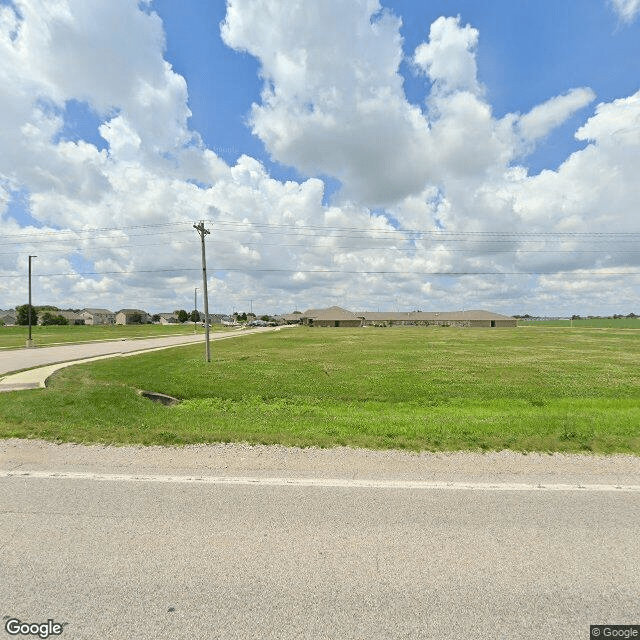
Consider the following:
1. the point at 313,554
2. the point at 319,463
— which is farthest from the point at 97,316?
the point at 313,554

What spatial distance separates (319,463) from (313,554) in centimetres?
228

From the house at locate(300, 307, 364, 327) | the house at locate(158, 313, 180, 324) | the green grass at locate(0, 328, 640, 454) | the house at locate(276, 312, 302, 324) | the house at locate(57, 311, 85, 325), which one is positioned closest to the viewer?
the green grass at locate(0, 328, 640, 454)

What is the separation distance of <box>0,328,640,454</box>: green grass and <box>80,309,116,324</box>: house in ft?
530

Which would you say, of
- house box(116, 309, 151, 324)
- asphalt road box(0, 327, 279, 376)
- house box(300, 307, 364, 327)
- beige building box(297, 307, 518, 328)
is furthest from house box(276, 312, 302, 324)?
asphalt road box(0, 327, 279, 376)

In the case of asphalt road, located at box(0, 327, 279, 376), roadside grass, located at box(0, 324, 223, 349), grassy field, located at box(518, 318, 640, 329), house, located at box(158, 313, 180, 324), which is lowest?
grassy field, located at box(518, 318, 640, 329)

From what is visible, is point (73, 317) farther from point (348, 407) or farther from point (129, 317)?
point (348, 407)

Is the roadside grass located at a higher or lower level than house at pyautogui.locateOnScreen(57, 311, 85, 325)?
lower

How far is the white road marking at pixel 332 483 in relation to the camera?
15.6ft

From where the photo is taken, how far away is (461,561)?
329cm

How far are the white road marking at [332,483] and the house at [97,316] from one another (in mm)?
175017

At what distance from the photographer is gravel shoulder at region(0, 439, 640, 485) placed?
5184mm

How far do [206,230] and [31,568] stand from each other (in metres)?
21.0

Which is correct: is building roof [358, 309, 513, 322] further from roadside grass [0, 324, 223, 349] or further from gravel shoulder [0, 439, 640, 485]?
gravel shoulder [0, 439, 640, 485]

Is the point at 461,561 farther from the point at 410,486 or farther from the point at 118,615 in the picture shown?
the point at 118,615
